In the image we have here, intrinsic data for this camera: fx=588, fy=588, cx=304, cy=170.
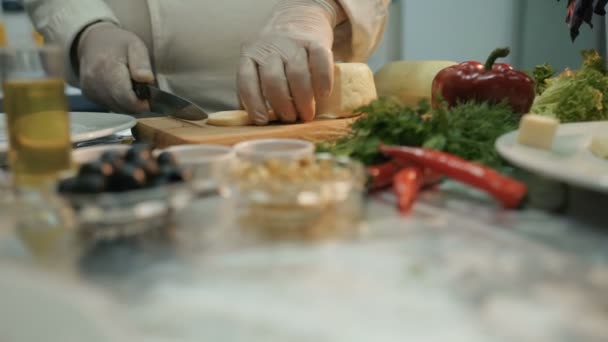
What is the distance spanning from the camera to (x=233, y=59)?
164 centimetres


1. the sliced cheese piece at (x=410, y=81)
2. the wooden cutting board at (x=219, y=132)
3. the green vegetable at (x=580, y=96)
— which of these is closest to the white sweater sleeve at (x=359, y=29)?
the sliced cheese piece at (x=410, y=81)

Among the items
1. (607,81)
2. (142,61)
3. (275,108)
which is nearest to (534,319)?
(275,108)

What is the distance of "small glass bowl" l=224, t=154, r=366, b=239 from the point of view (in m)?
0.58

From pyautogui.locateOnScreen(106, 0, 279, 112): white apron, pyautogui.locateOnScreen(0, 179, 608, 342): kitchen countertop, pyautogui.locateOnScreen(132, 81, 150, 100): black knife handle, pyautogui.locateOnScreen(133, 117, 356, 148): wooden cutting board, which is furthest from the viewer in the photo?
pyautogui.locateOnScreen(106, 0, 279, 112): white apron

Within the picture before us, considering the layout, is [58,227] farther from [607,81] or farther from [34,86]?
[607,81]

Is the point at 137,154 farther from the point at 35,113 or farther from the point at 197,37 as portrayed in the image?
the point at 197,37

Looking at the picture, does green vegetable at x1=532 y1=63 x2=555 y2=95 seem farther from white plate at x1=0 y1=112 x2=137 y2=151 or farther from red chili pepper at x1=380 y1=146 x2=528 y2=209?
white plate at x1=0 y1=112 x2=137 y2=151

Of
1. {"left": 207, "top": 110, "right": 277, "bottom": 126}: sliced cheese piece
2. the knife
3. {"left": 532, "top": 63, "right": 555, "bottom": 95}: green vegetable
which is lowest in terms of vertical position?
{"left": 532, "top": 63, "right": 555, "bottom": 95}: green vegetable

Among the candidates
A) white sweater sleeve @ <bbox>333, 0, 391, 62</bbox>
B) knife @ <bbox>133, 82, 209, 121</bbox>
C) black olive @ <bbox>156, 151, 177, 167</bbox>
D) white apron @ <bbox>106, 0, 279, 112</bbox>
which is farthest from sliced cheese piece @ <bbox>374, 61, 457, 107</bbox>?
black olive @ <bbox>156, 151, 177, 167</bbox>

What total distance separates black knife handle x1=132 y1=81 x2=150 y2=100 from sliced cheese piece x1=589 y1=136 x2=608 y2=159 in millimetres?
934

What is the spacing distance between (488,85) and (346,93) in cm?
29

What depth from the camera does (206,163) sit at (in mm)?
680

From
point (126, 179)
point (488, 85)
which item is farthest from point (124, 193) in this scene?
point (488, 85)

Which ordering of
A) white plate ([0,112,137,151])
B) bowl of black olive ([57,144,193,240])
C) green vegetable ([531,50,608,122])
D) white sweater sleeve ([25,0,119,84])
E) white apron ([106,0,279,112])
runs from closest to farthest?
bowl of black olive ([57,144,193,240]), white plate ([0,112,137,151]), green vegetable ([531,50,608,122]), white sweater sleeve ([25,0,119,84]), white apron ([106,0,279,112])
